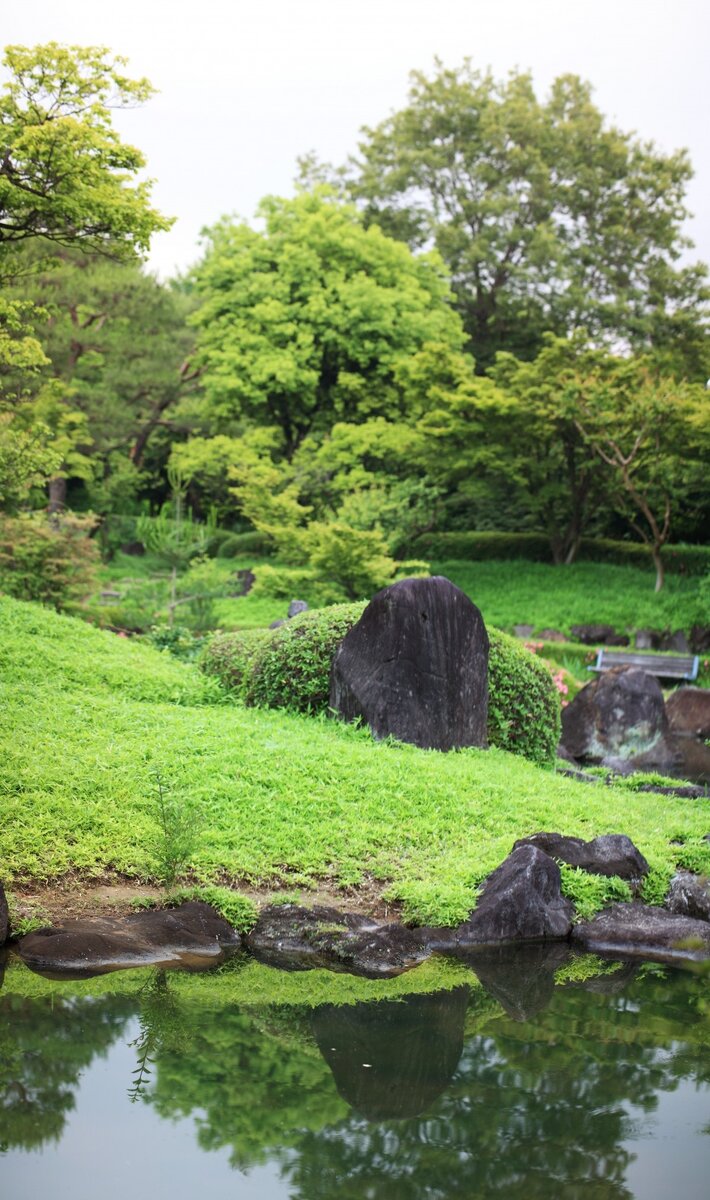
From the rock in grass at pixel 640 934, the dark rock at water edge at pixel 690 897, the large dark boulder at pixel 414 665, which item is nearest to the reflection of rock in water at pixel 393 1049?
the rock in grass at pixel 640 934

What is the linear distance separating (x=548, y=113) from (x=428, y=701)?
83.9 feet

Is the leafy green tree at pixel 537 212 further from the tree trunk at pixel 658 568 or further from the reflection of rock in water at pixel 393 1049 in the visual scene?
the reflection of rock in water at pixel 393 1049

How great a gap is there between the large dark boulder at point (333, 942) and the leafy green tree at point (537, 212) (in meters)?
23.6

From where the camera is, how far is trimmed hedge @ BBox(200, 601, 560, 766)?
8.88m

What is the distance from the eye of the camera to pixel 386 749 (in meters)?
7.88

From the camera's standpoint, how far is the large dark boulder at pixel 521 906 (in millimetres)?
5629

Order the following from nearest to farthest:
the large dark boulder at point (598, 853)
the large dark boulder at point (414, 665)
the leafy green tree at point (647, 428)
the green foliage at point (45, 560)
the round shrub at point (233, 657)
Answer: the large dark boulder at point (598, 853)
the large dark boulder at point (414, 665)
the round shrub at point (233, 657)
the green foliage at point (45, 560)
the leafy green tree at point (647, 428)

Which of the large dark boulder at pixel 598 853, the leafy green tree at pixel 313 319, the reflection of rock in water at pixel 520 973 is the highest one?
the leafy green tree at pixel 313 319

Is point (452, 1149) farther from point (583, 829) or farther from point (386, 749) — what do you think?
point (386, 749)

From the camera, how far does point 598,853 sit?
247 inches

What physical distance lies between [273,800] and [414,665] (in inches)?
80.3

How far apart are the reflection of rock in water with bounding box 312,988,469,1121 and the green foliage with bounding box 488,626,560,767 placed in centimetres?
416

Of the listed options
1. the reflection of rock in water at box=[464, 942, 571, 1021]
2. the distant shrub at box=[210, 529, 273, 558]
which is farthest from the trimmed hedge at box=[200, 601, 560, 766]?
the distant shrub at box=[210, 529, 273, 558]

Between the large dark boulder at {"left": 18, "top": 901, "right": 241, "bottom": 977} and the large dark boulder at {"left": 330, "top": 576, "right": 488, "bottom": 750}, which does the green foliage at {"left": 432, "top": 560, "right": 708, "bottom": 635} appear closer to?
the large dark boulder at {"left": 330, "top": 576, "right": 488, "bottom": 750}
